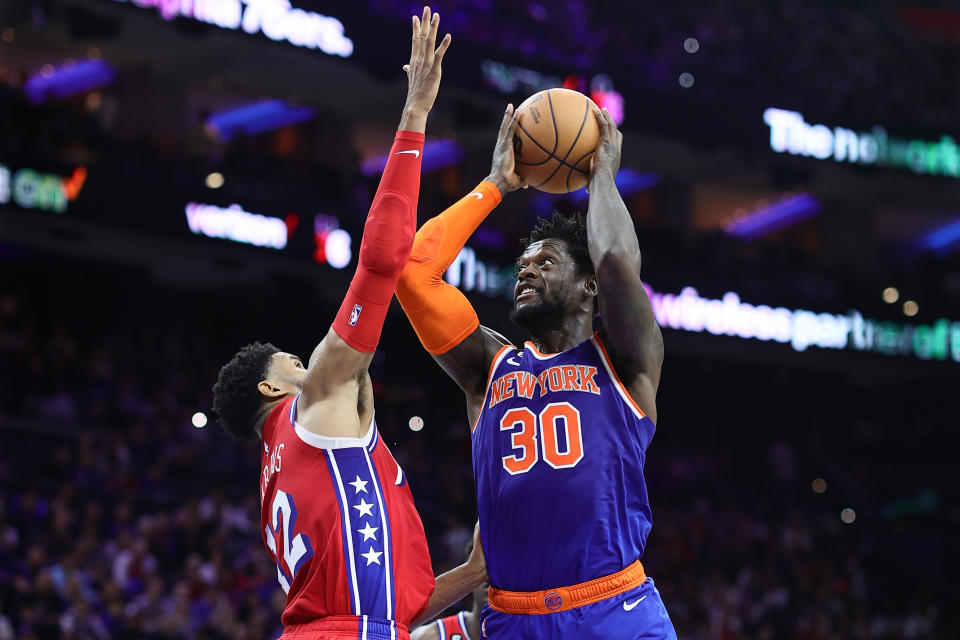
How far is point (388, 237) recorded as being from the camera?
12.3ft

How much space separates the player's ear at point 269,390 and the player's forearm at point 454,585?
0.94m

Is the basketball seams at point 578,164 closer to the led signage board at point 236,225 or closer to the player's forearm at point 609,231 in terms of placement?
the player's forearm at point 609,231

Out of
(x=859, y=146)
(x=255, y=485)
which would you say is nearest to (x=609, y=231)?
(x=255, y=485)

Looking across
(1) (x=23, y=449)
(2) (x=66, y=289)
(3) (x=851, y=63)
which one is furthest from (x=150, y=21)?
(3) (x=851, y=63)

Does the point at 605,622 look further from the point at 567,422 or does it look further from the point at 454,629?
the point at 454,629

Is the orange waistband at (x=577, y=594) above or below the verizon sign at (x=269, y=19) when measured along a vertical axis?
below

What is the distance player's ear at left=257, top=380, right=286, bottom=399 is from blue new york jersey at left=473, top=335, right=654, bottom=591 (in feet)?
2.48

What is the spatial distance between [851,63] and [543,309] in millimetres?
21128

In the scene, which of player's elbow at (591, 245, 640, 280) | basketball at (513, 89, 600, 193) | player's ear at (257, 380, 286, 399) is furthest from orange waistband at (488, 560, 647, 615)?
basketball at (513, 89, 600, 193)

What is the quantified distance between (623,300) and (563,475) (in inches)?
24.9

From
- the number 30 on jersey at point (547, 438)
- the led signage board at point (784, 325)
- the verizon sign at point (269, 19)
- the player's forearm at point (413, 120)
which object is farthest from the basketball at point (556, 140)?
the led signage board at point (784, 325)

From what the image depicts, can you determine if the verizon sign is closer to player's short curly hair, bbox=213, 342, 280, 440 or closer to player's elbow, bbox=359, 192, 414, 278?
player's short curly hair, bbox=213, 342, 280, 440

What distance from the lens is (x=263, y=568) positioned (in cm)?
1161

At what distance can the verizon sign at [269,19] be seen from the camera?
51.7ft
